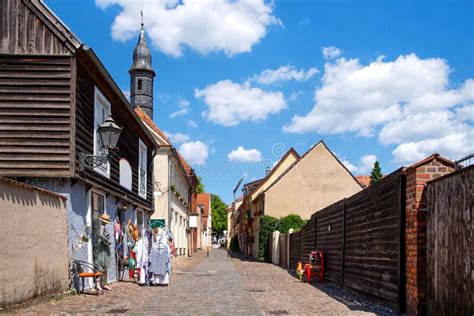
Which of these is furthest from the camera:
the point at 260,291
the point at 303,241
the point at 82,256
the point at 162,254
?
the point at 303,241

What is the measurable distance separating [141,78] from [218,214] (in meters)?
83.0

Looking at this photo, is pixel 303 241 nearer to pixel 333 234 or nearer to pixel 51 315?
pixel 333 234

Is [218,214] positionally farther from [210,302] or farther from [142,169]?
[210,302]

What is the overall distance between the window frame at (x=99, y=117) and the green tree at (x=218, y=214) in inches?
3886

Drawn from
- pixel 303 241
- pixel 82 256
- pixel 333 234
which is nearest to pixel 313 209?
pixel 303 241

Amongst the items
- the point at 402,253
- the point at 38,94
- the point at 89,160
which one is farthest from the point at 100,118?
the point at 402,253

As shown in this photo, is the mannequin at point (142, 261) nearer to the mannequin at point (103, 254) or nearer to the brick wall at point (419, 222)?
the mannequin at point (103, 254)

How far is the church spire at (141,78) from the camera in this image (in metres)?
38.5

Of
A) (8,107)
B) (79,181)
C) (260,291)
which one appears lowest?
(260,291)

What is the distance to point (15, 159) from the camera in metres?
12.4

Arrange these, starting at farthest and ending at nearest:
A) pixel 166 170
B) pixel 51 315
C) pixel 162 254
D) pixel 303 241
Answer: pixel 166 170
pixel 303 241
pixel 162 254
pixel 51 315

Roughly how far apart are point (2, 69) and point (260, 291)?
26.2 feet

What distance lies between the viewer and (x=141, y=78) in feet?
126

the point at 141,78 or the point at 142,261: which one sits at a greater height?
the point at 141,78
